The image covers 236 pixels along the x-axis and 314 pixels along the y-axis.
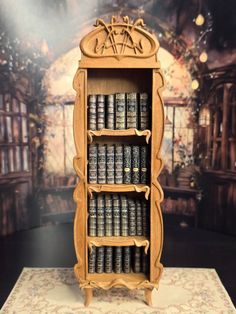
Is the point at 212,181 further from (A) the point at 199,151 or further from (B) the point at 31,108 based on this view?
(B) the point at 31,108

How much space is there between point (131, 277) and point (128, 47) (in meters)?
A: 1.63

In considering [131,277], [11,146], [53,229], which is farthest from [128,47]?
[53,229]

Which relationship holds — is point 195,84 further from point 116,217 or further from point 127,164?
point 116,217

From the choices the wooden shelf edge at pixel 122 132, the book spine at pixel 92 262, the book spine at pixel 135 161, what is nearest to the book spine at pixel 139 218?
the book spine at pixel 135 161

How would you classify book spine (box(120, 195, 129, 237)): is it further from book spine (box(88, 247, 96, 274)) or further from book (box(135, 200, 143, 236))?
book spine (box(88, 247, 96, 274))

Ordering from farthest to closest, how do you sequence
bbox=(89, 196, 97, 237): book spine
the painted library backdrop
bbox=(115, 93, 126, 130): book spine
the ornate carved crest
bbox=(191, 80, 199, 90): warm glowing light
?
1. bbox=(191, 80, 199, 90): warm glowing light
2. the painted library backdrop
3. bbox=(89, 196, 97, 237): book spine
4. bbox=(115, 93, 126, 130): book spine
5. the ornate carved crest

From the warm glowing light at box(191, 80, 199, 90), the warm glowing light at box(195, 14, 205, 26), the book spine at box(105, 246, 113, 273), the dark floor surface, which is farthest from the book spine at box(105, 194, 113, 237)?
the warm glowing light at box(195, 14, 205, 26)

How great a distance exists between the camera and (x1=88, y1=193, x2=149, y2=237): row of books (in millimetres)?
Answer: 2625

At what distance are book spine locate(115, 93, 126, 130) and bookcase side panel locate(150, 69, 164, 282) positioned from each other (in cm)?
21

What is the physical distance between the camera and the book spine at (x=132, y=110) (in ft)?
8.30

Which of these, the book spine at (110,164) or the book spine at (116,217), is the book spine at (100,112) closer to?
the book spine at (110,164)

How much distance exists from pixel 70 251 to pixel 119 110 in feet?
5.94

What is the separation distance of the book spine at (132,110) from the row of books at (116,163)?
165mm

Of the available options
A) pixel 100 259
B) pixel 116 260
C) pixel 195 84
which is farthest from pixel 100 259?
pixel 195 84
